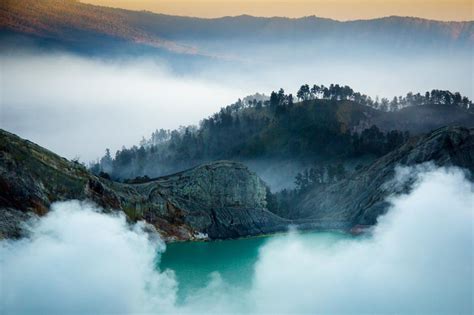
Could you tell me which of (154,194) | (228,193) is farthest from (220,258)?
(228,193)

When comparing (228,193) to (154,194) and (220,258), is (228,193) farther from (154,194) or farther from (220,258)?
(220,258)

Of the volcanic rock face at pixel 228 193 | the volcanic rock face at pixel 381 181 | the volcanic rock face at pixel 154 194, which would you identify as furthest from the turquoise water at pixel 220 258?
the volcanic rock face at pixel 381 181

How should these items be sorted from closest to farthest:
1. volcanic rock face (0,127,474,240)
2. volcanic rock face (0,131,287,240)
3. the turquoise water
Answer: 1. the turquoise water
2. volcanic rock face (0,131,287,240)
3. volcanic rock face (0,127,474,240)

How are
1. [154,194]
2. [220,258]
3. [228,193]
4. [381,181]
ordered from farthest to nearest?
[381,181], [228,193], [154,194], [220,258]

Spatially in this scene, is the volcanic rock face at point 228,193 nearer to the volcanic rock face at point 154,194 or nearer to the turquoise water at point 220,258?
the volcanic rock face at point 154,194

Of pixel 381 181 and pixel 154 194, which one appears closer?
pixel 154 194

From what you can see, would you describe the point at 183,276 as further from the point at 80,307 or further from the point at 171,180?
the point at 171,180

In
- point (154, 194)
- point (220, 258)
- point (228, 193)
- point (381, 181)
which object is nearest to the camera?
point (220, 258)

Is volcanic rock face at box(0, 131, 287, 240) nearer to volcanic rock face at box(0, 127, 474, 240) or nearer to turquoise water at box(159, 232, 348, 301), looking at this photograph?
volcanic rock face at box(0, 127, 474, 240)

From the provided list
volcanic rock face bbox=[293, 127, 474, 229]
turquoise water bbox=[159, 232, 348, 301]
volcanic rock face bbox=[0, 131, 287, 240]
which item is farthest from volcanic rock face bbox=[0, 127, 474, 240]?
turquoise water bbox=[159, 232, 348, 301]
